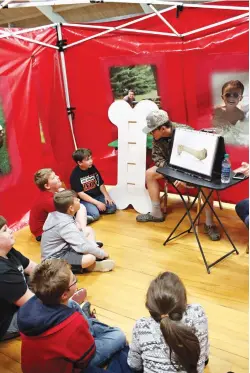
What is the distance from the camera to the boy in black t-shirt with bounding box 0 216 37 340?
2185 millimetres

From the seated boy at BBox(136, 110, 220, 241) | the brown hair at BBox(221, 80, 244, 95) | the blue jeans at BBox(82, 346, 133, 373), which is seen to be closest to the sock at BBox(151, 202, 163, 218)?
the seated boy at BBox(136, 110, 220, 241)

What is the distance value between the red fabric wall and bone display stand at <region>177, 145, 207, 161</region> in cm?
85

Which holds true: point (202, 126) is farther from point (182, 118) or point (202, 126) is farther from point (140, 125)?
point (140, 125)

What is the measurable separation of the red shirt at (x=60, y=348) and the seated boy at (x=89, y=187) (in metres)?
2.37

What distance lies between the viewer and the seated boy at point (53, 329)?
1773mm

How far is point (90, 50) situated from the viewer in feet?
14.9

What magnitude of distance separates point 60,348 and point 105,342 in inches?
19.2

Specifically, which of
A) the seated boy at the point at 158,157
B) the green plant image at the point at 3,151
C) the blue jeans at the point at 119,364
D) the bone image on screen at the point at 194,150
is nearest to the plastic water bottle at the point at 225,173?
the bone image on screen at the point at 194,150

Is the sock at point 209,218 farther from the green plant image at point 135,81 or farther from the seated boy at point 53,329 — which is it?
the seated boy at point 53,329

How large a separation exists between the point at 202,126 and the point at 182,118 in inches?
9.8

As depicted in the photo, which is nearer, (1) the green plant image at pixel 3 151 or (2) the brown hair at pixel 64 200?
(2) the brown hair at pixel 64 200

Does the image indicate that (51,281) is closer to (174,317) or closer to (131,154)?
(174,317)

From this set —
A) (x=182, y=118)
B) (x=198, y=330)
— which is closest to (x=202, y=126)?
(x=182, y=118)

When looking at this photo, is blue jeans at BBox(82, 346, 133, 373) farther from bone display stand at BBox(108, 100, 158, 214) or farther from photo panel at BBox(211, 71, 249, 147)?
Result: photo panel at BBox(211, 71, 249, 147)
